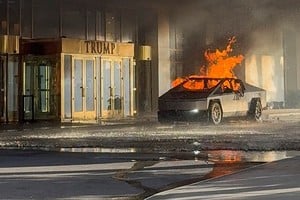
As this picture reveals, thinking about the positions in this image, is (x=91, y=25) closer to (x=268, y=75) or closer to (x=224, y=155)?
(x=268, y=75)

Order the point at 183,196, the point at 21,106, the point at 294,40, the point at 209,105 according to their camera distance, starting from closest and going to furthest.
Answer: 1. the point at 183,196
2. the point at 209,105
3. the point at 21,106
4. the point at 294,40

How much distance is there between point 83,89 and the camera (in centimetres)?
2262

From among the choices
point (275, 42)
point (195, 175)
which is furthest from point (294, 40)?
point (195, 175)

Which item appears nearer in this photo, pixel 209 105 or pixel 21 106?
pixel 209 105

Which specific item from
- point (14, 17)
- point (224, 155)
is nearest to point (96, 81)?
point (14, 17)

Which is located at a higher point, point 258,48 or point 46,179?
point 258,48

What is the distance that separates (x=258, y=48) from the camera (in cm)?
2762

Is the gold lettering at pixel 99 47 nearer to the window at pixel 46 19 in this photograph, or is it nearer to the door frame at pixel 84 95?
the door frame at pixel 84 95

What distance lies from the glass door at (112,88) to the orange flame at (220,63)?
221 cm

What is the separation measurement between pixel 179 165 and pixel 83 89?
13.2 metres

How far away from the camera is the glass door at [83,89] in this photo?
22.2m

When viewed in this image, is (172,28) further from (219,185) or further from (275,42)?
(219,185)

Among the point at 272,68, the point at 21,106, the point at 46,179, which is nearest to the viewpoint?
the point at 46,179

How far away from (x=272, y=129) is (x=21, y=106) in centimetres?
872
